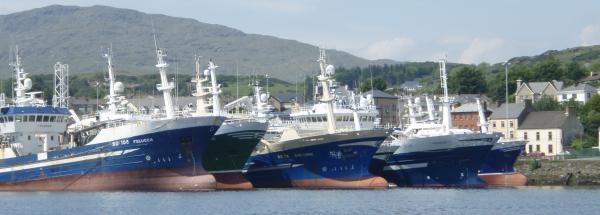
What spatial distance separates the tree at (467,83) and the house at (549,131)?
46.0m

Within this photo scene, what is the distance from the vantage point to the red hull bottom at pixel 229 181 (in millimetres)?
80375

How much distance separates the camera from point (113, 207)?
59688 millimetres

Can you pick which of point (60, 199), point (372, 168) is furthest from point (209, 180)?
point (372, 168)

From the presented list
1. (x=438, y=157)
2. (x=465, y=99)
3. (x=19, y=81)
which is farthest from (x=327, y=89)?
(x=465, y=99)

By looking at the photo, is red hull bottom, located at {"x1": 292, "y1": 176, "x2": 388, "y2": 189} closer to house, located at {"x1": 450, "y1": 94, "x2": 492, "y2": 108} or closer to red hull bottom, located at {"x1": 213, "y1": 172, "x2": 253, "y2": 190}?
red hull bottom, located at {"x1": 213, "y1": 172, "x2": 253, "y2": 190}

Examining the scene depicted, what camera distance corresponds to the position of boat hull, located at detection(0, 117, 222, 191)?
72938 mm

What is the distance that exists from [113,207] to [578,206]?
24519 millimetres

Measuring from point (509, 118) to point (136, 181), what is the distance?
2638 inches

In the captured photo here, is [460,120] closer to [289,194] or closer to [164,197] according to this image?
[289,194]

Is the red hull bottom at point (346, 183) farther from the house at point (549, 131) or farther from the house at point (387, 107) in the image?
the house at point (387, 107)

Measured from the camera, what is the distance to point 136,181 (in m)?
73.4

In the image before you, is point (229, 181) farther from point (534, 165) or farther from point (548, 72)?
point (548, 72)

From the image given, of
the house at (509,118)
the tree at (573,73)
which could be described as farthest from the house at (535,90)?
the house at (509,118)

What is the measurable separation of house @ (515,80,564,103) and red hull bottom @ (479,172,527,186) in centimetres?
7060
